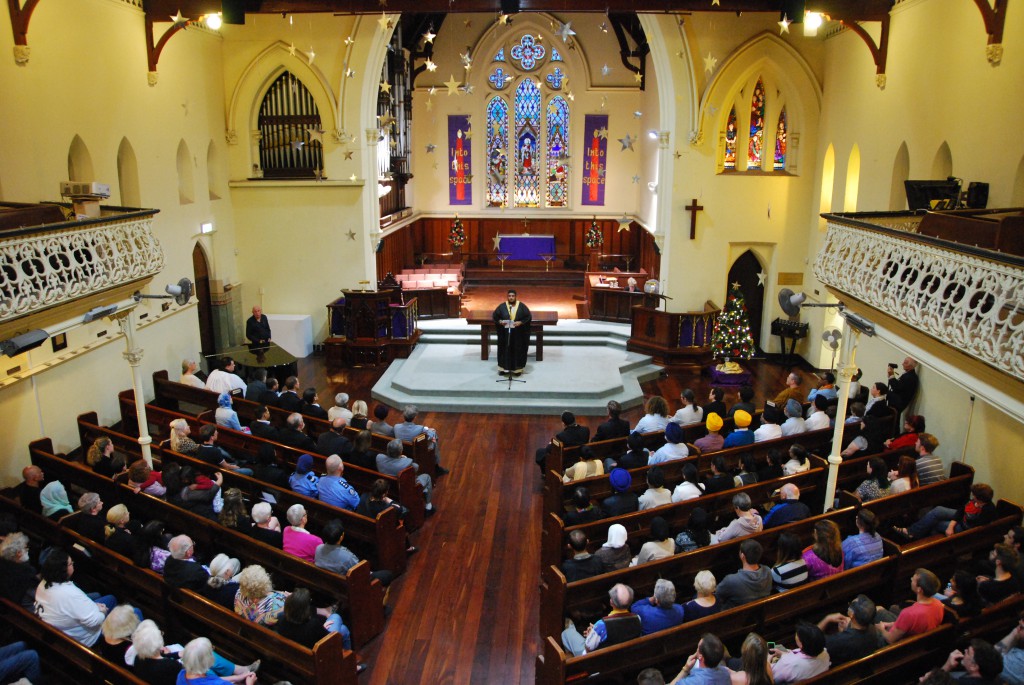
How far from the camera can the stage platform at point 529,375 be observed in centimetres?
1284

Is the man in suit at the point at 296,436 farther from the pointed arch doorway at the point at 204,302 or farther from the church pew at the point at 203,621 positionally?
the pointed arch doorway at the point at 204,302

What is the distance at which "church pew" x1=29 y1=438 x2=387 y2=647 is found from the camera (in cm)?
647

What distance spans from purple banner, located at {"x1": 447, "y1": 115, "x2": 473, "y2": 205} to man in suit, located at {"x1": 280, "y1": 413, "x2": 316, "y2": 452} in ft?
47.8

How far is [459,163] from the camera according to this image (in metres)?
22.3

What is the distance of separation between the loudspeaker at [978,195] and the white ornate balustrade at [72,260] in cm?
994

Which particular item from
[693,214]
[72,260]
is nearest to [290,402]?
[72,260]

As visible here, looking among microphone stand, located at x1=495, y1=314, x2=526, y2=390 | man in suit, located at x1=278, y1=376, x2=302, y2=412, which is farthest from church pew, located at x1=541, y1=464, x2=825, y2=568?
microphone stand, located at x1=495, y1=314, x2=526, y2=390

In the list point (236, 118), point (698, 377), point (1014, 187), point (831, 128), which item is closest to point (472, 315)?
point (698, 377)

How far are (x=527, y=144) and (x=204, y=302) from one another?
11.1 meters

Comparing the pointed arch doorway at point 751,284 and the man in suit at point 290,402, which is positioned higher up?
the pointed arch doorway at point 751,284

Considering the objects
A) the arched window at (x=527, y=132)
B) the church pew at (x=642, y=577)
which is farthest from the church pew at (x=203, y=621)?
the arched window at (x=527, y=132)

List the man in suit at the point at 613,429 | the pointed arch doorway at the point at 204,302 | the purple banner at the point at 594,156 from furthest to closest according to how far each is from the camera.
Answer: the purple banner at the point at 594,156, the pointed arch doorway at the point at 204,302, the man in suit at the point at 613,429

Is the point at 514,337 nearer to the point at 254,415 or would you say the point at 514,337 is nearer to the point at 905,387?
the point at 254,415

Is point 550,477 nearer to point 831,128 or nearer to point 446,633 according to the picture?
point 446,633
